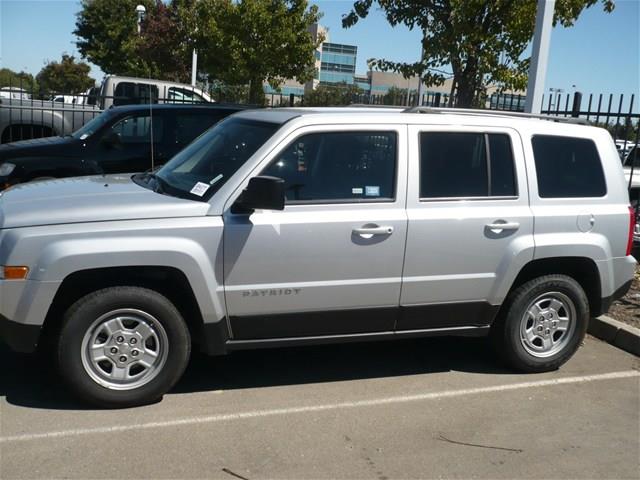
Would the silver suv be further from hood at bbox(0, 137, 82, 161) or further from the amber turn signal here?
hood at bbox(0, 137, 82, 161)

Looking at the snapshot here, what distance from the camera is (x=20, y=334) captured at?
4.29 meters

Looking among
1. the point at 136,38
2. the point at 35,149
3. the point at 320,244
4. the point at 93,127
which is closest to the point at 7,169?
the point at 35,149

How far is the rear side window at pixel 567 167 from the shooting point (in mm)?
5357

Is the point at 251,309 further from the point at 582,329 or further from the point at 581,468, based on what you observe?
the point at 582,329

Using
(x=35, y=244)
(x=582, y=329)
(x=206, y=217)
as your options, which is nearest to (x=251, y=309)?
(x=206, y=217)

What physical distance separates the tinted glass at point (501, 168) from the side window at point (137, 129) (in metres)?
5.43

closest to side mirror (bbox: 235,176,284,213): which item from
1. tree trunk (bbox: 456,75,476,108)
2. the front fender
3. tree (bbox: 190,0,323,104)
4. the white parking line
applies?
the front fender

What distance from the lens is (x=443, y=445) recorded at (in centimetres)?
432

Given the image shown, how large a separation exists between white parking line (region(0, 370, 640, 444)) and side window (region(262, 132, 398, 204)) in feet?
4.46

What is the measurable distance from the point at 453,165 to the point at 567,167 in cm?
97

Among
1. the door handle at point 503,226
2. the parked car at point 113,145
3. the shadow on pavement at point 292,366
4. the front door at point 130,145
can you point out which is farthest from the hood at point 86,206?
the front door at point 130,145

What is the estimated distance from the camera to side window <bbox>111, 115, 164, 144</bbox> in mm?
9516

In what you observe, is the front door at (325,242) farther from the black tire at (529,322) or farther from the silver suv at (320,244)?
the black tire at (529,322)

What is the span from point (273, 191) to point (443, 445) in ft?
5.97
